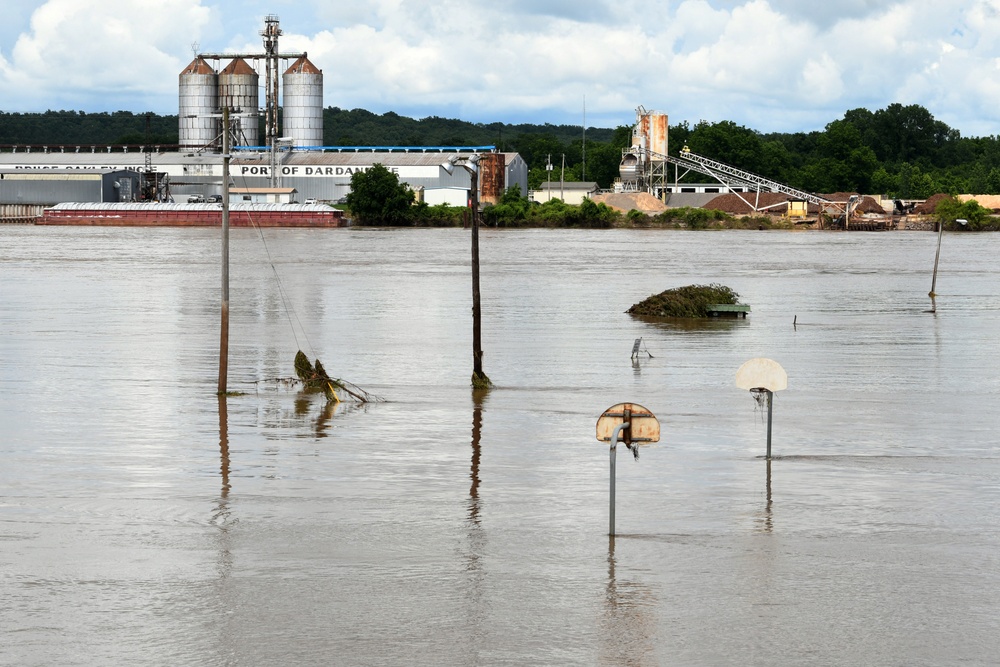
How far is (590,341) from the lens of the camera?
1543 inches

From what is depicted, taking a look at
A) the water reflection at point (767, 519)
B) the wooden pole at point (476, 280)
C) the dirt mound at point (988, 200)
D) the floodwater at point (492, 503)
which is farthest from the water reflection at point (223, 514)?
the dirt mound at point (988, 200)

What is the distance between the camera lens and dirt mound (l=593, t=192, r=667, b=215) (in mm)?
147750

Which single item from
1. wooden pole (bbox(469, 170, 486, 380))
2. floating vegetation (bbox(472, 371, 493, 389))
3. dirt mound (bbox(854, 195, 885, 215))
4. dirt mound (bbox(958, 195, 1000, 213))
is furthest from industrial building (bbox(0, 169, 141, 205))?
wooden pole (bbox(469, 170, 486, 380))

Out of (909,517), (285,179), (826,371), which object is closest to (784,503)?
(909,517)

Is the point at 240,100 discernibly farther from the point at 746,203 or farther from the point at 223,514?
the point at 223,514

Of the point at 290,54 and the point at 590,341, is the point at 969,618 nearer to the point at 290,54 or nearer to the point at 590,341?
the point at 590,341

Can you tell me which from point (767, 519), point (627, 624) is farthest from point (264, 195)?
point (627, 624)

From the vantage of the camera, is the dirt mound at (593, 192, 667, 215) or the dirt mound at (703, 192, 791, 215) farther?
the dirt mound at (703, 192, 791, 215)

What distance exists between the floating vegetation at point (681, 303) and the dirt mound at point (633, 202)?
99.1 metres

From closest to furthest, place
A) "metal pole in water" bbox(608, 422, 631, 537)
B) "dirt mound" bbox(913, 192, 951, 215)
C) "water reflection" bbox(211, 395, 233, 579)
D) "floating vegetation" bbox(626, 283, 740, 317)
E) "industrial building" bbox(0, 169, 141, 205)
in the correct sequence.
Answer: "metal pole in water" bbox(608, 422, 631, 537)
"water reflection" bbox(211, 395, 233, 579)
"floating vegetation" bbox(626, 283, 740, 317)
"industrial building" bbox(0, 169, 141, 205)
"dirt mound" bbox(913, 192, 951, 215)

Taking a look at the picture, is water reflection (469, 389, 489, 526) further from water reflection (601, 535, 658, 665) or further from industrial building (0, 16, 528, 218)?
industrial building (0, 16, 528, 218)

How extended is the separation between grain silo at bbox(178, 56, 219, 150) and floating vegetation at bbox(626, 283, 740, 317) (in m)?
105

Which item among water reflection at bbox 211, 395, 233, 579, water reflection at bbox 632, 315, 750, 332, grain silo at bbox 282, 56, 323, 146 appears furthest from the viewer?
grain silo at bbox 282, 56, 323, 146

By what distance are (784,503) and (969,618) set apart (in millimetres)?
4582
